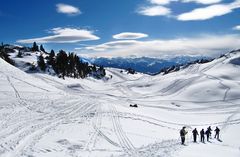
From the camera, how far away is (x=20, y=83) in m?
59.6

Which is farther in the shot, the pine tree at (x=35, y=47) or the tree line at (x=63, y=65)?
the pine tree at (x=35, y=47)

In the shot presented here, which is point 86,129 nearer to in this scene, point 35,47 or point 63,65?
point 63,65

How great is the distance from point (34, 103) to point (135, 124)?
1618 centimetres

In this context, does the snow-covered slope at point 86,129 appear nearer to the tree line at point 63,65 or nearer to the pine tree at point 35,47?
the tree line at point 63,65

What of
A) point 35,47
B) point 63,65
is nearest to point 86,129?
point 63,65

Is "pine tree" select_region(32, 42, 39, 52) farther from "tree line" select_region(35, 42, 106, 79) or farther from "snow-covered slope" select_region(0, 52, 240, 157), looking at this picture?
"snow-covered slope" select_region(0, 52, 240, 157)

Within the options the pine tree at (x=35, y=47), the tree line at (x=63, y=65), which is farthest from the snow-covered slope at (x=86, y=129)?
the pine tree at (x=35, y=47)

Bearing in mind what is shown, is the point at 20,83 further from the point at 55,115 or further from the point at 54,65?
the point at 54,65

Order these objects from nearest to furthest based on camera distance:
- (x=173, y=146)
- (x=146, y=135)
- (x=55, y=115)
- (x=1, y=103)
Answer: (x=173, y=146) < (x=146, y=135) < (x=55, y=115) < (x=1, y=103)

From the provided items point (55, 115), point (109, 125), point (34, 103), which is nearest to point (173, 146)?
point (109, 125)

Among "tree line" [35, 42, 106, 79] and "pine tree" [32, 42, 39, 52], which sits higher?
"pine tree" [32, 42, 39, 52]

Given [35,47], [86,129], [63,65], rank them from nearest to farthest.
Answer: [86,129] → [63,65] → [35,47]

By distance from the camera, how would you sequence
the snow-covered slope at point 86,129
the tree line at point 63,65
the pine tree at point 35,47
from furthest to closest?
1. the pine tree at point 35,47
2. the tree line at point 63,65
3. the snow-covered slope at point 86,129

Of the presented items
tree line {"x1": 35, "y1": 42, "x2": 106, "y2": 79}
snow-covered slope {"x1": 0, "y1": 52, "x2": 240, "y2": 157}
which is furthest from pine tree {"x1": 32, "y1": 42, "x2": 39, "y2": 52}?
snow-covered slope {"x1": 0, "y1": 52, "x2": 240, "y2": 157}
